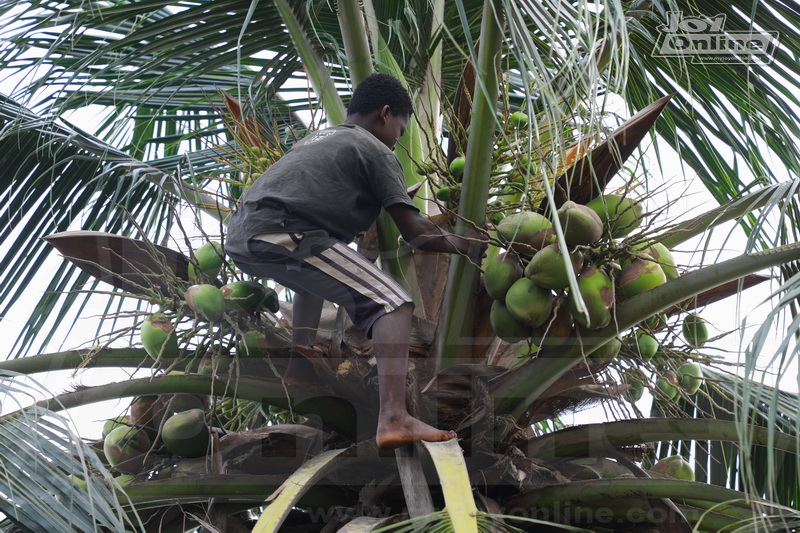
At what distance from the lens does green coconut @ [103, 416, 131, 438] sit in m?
2.19

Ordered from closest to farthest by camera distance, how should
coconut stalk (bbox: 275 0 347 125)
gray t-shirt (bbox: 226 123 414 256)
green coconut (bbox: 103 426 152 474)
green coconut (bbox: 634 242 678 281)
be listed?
green coconut (bbox: 634 242 678 281)
gray t-shirt (bbox: 226 123 414 256)
green coconut (bbox: 103 426 152 474)
coconut stalk (bbox: 275 0 347 125)

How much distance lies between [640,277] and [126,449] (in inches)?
55.0

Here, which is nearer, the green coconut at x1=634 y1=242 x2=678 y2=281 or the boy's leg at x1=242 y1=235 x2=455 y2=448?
the boy's leg at x1=242 y1=235 x2=455 y2=448

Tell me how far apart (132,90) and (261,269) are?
5.08 ft

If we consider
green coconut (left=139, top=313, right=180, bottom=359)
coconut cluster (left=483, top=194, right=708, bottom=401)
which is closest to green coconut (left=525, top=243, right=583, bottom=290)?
coconut cluster (left=483, top=194, right=708, bottom=401)

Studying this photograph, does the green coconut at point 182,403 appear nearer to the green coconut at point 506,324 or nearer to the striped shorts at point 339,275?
the striped shorts at point 339,275

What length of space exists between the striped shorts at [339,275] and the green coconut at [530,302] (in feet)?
0.81

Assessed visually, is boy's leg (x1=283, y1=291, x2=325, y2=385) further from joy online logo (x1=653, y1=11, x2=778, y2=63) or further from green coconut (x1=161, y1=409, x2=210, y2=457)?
joy online logo (x1=653, y1=11, x2=778, y2=63)

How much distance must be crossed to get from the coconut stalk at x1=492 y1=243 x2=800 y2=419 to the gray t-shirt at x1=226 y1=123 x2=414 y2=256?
19.3 inches

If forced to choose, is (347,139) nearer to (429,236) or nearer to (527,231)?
(429,236)

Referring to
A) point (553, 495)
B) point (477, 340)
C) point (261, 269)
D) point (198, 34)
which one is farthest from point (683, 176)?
point (198, 34)

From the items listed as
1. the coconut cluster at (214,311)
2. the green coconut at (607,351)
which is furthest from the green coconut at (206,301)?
the green coconut at (607,351)

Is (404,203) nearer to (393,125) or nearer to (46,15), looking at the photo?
(393,125)

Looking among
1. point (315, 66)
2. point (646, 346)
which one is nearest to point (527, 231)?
point (646, 346)
